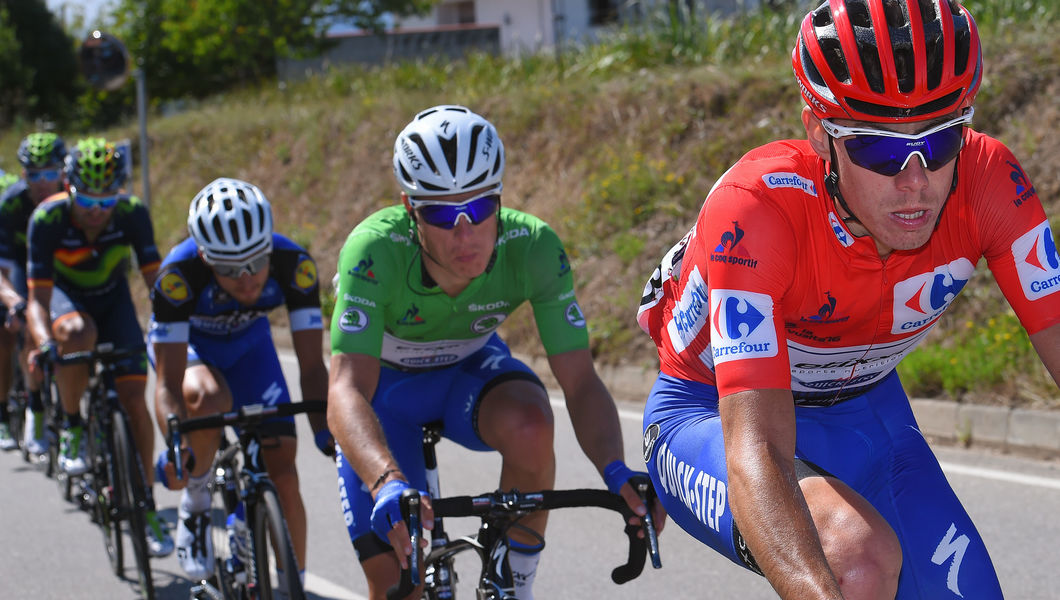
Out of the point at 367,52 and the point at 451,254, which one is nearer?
the point at 451,254

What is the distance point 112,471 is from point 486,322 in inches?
120

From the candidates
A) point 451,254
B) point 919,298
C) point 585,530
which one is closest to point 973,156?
point 919,298

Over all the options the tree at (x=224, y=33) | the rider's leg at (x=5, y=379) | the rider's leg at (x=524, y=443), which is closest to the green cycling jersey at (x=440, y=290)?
the rider's leg at (x=524, y=443)

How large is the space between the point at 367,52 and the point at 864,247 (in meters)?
37.1

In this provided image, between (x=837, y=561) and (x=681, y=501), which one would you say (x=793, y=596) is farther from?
(x=681, y=501)

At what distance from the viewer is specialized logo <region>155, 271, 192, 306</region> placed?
4820 millimetres

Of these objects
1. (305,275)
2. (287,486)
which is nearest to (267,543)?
(287,486)

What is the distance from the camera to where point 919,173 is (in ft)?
7.37

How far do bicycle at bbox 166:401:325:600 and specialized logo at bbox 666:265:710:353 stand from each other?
5.58ft

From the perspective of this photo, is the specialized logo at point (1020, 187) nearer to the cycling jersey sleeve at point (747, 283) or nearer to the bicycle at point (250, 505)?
the cycling jersey sleeve at point (747, 283)

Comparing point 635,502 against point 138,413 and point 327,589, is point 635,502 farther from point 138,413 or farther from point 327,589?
point 138,413

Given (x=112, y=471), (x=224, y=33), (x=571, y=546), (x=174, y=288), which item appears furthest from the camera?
(x=224, y=33)

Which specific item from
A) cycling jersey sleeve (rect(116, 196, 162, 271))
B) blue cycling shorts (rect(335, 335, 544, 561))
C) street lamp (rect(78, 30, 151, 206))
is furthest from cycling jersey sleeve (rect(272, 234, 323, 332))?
street lamp (rect(78, 30, 151, 206))

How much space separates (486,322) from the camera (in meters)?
3.89
